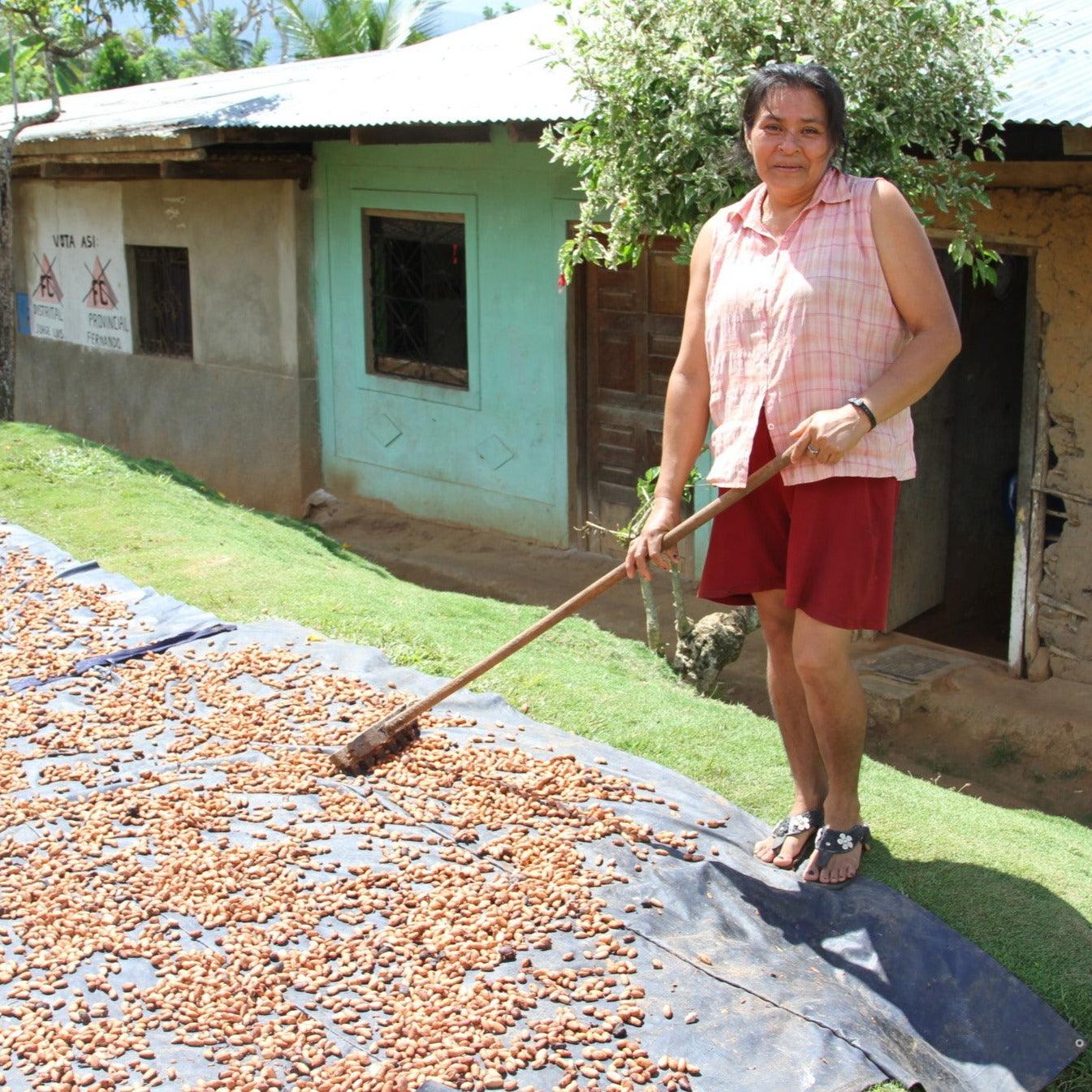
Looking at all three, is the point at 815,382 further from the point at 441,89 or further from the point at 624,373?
the point at 441,89

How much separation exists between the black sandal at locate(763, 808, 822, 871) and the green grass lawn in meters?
0.17

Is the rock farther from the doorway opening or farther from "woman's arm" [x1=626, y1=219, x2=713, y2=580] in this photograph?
"woman's arm" [x1=626, y1=219, x2=713, y2=580]

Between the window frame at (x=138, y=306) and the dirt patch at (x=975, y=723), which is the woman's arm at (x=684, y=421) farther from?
the window frame at (x=138, y=306)

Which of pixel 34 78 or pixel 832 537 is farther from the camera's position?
pixel 34 78

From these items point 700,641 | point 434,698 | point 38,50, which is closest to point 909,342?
point 434,698

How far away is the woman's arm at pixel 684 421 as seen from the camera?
3432 millimetres

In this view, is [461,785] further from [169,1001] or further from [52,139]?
[52,139]

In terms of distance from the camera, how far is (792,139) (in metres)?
3.13

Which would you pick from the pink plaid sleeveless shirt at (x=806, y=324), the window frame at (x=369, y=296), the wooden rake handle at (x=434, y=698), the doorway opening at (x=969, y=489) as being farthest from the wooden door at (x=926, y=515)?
the pink plaid sleeveless shirt at (x=806, y=324)

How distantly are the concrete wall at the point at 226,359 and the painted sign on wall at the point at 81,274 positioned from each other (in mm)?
67

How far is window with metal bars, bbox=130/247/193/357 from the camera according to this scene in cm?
1219

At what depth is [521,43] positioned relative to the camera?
9852mm

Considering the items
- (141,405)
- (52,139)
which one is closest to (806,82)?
(52,139)

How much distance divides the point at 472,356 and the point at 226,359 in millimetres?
3027
